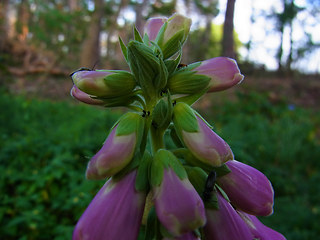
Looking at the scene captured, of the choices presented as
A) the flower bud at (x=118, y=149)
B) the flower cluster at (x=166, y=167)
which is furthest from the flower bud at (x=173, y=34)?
the flower bud at (x=118, y=149)

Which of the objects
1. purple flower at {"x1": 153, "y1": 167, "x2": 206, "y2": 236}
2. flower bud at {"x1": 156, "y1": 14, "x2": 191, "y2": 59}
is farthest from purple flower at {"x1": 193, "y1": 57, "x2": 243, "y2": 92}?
purple flower at {"x1": 153, "y1": 167, "x2": 206, "y2": 236}

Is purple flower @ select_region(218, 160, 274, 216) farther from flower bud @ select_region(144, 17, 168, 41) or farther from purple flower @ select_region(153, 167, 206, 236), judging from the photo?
flower bud @ select_region(144, 17, 168, 41)

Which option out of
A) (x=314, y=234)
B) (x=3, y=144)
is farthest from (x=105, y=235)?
(x=3, y=144)

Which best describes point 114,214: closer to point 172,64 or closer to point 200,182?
point 200,182

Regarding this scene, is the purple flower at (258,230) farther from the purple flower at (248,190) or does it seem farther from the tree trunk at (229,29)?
the tree trunk at (229,29)

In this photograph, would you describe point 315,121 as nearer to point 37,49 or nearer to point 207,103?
point 207,103
